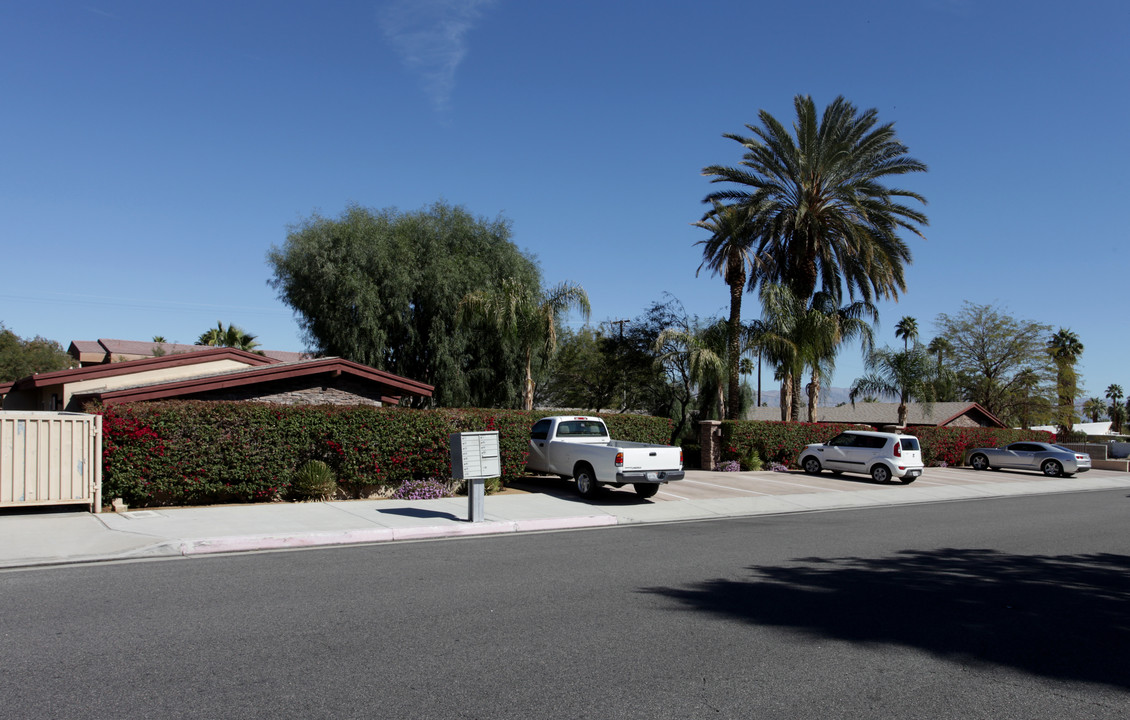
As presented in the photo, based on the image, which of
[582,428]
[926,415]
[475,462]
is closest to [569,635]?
[475,462]

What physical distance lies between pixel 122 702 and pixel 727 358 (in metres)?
26.2

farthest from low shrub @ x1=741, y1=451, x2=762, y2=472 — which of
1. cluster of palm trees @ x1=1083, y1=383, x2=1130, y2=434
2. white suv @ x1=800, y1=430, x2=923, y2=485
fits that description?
cluster of palm trees @ x1=1083, y1=383, x2=1130, y2=434

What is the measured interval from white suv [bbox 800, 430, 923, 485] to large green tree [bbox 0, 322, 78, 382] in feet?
134

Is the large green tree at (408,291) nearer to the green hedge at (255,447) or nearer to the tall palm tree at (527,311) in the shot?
the tall palm tree at (527,311)

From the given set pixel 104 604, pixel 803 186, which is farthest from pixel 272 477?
pixel 803 186

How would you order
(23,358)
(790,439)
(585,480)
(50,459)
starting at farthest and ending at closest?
(23,358) → (790,439) → (585,480) → (50,459)

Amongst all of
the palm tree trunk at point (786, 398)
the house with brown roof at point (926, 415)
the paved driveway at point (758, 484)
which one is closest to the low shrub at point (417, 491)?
the paved driveway at point (758, 484)

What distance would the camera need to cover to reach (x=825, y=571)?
9102mm

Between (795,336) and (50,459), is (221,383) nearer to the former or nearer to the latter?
(50,459)

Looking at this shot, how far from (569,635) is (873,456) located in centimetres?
2002

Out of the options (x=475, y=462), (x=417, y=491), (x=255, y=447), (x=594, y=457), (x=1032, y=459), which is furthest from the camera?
(x=1032, y=459)

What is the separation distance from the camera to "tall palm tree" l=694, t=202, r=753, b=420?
2939cm

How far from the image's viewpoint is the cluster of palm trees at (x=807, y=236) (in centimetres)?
2894

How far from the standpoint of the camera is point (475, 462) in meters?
12.3
